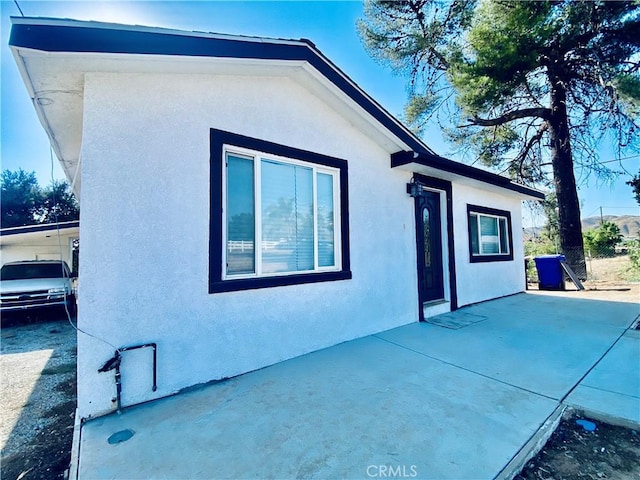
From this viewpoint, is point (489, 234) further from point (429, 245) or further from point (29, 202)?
point (29, 202)

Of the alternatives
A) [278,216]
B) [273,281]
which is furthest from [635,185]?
[273,281]

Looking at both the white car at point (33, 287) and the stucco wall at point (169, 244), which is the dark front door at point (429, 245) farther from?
the white car at point (33, 287)

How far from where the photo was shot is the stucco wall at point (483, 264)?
748cm

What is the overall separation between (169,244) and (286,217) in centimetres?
168

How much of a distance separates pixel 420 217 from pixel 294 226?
332 centimetres

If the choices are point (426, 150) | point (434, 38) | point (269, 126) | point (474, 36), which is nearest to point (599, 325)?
point (426, 150)

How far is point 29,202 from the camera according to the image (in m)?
22.0

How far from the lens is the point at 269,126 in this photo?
423cm

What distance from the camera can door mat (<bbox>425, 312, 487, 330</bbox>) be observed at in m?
5.86

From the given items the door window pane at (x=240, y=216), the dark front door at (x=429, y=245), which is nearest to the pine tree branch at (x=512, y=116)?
the dark front door at (x=429, y=245)

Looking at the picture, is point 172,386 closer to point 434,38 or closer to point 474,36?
point 474,36

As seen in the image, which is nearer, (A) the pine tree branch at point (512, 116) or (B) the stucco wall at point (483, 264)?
(B) the stucco wall at point (483, 264)

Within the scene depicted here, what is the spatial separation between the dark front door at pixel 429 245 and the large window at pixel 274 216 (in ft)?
7.35
